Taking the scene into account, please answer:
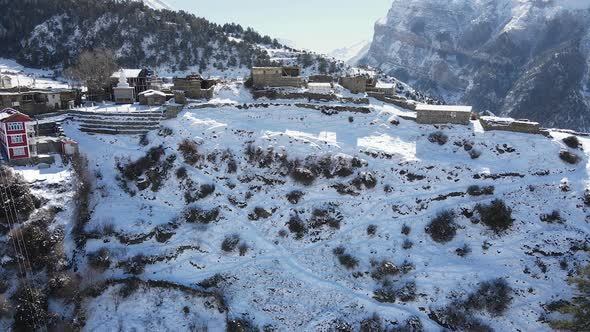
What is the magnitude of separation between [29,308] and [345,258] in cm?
2304

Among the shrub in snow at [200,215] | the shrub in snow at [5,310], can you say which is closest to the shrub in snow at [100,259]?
the shrub in snow at [5,310]

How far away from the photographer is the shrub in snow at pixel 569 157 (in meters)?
43.9

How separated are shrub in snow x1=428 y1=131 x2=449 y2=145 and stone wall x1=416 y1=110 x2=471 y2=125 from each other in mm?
2678

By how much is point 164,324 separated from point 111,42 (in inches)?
3851

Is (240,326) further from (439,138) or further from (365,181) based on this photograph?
(439,138)

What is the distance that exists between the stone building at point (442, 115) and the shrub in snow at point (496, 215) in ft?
48.0

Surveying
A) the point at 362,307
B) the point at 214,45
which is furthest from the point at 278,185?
the point at 214,45

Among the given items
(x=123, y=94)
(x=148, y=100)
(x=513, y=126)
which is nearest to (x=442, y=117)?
(x=513, y=126)

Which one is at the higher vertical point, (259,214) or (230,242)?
(259,214)

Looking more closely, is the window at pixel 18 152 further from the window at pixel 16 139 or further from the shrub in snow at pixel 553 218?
the shrub in snow at pixel 553 218

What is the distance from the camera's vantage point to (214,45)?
4656 inches

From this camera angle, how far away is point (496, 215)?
3834 cm

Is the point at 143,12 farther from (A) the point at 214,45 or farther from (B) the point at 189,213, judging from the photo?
(B) the point at 189,213

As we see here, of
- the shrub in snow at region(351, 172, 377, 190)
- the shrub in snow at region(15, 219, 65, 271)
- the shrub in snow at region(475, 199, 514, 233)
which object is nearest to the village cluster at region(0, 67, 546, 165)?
the shrub in snow at region(15, 219, 65, 271)
